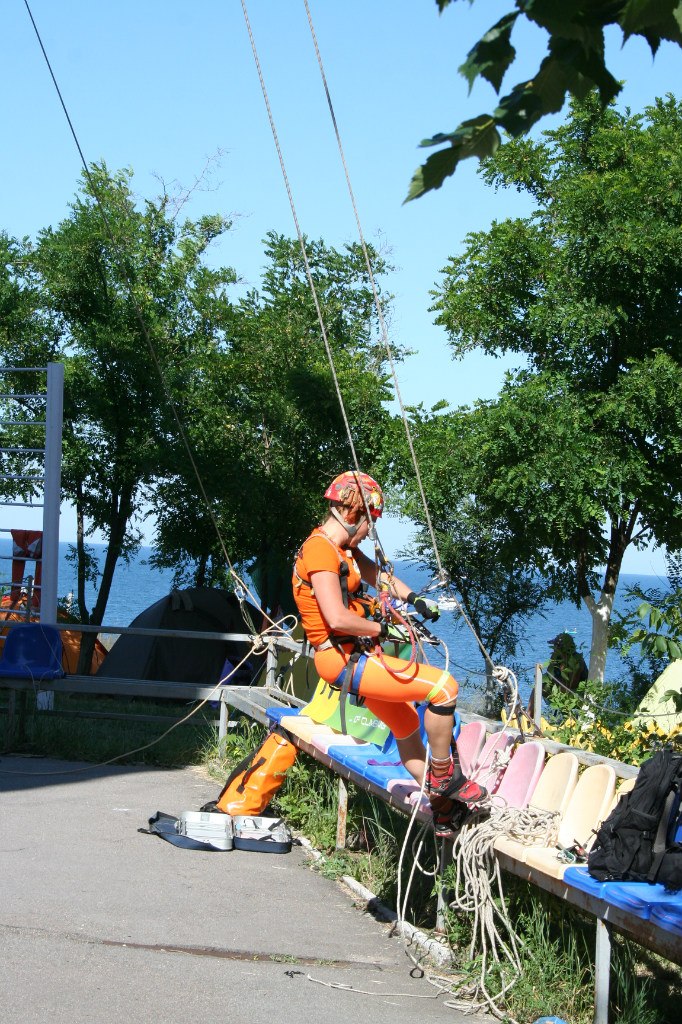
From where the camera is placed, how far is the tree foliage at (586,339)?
47.1 ft

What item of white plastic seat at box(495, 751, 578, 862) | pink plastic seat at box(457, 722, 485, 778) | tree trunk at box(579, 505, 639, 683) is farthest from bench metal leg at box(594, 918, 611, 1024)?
tree trunk at box(579, 505, 639, 683)

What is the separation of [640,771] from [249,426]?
49.3 feet

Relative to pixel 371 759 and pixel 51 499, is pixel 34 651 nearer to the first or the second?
pixel 51 499

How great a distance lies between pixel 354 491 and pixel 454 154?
10.1 ft

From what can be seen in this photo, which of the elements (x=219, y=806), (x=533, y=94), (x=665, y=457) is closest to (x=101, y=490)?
(x=665, y=457)

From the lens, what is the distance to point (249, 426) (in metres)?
18.9

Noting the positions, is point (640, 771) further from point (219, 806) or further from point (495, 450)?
point (495, 450)

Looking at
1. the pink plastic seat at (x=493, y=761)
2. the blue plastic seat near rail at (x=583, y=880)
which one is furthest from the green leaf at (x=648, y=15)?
the pink plastic seat at (x=493, y=761)

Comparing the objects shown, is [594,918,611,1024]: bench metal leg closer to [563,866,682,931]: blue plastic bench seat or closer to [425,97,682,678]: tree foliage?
[563,866,682,931]: blue plastic bench seat

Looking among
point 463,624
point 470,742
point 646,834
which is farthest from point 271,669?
point 463,624

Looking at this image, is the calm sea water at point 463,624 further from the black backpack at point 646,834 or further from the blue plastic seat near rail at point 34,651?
the blue plastic seat near rail at point 34,651

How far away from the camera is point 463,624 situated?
109 ft

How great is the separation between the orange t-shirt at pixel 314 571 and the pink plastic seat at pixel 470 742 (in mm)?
1172

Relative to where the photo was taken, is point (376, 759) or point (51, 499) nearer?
point (376, 759)
